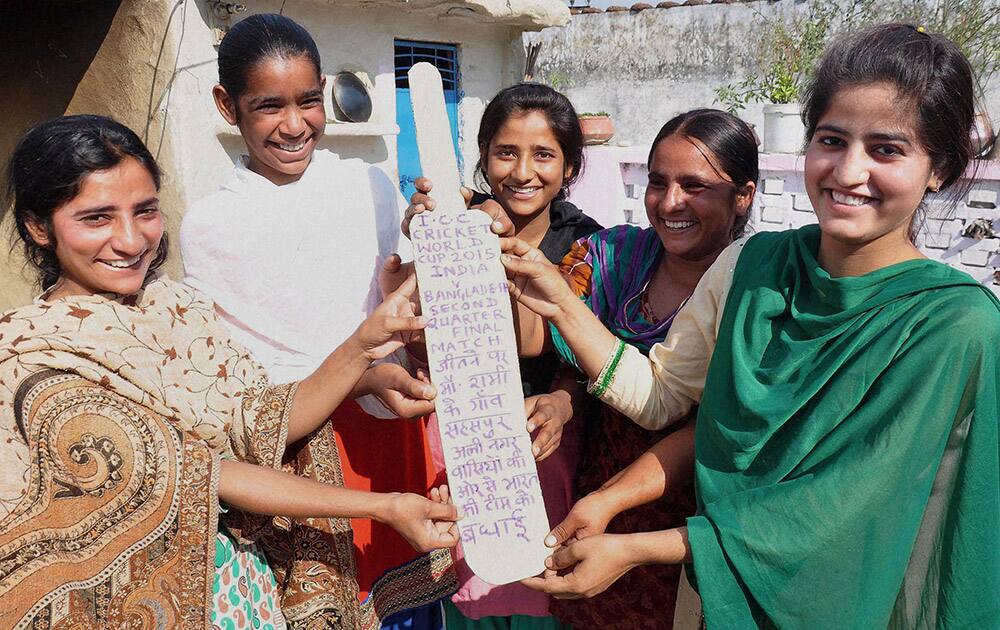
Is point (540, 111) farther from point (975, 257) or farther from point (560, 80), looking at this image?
point (560, 80)

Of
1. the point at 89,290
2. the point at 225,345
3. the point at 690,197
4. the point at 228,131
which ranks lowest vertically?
the point at 225,345

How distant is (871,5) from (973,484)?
986 cm

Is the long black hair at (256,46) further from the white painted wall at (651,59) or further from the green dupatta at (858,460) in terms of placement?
the white painted wall at (651,59)

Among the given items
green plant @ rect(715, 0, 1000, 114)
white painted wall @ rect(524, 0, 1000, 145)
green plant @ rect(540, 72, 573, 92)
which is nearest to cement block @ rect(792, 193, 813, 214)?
green plant @ rect(715, 0, 1000, 114)

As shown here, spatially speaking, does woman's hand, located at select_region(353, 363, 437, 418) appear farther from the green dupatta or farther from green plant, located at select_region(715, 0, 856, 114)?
green plant, located at select_region(715, 0, 856, 114)

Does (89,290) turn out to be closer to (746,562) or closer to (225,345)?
(225,345)

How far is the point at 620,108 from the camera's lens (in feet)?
42.7

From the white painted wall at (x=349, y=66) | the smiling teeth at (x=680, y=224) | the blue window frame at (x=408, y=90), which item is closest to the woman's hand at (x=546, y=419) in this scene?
the smiling teeth at (x=680, y=224)

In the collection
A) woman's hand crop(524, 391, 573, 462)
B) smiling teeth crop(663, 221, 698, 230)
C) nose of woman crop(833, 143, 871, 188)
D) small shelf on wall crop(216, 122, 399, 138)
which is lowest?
woman's hand crop(524, 391, 573, 462)

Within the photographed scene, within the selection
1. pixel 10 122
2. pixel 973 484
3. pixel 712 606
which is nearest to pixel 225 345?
pixel 712 606

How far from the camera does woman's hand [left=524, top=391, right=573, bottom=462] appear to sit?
195cm

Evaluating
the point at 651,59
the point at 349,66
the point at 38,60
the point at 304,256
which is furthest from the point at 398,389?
the point at 651,59

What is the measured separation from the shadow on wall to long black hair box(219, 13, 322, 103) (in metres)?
3.84

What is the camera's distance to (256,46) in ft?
6.89
